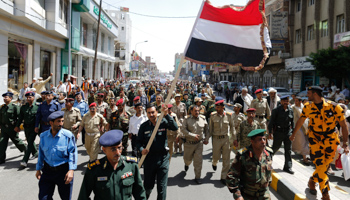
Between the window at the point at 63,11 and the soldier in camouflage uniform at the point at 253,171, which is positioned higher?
the window at the point at 63,11

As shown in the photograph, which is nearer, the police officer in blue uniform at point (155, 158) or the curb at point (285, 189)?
the police officer in blue uniform at point (155, 158)

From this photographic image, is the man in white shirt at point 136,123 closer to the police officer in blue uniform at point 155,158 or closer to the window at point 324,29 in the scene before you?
the police officer in blue uniform at point 155,158

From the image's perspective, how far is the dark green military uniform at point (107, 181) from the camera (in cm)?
261

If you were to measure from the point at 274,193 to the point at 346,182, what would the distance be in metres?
1.82

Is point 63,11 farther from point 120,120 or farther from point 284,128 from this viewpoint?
point 284,128

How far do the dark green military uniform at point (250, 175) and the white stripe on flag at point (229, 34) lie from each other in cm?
199

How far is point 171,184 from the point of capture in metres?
5.75

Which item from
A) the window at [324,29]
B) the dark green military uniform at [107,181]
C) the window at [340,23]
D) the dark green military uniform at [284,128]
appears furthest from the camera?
the window at [324,29]

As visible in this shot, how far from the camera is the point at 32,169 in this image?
259 inches

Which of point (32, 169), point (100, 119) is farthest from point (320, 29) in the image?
point (32, 169)

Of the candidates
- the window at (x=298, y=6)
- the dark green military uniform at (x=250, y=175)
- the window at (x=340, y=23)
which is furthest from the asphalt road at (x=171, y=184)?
the window at (x=298, y=6)

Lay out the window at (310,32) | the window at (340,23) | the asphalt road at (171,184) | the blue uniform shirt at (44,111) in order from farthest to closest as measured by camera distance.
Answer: the window at (310,32)
the window at (340,23)
the blue uniform shirt at (44,111)
the asphalt road at (171,184)

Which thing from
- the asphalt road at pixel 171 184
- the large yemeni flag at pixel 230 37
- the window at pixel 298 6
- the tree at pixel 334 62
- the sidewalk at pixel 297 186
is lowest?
the asphalt road at pixel 171 184

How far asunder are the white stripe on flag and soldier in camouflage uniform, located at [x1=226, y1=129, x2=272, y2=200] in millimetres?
1880
